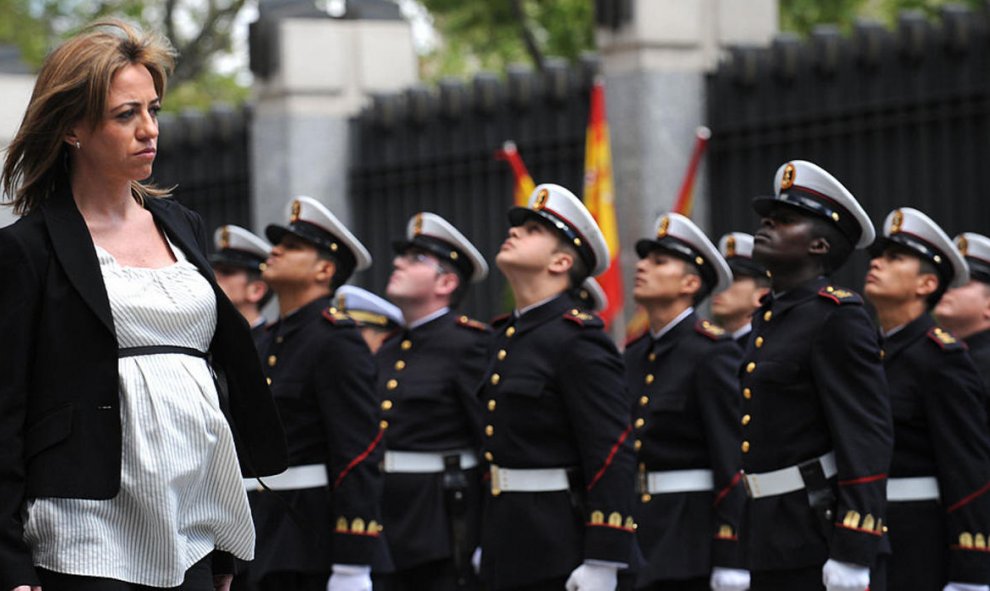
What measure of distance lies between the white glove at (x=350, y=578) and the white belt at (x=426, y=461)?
1429 millimetres

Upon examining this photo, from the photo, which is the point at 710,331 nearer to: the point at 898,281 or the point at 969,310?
the point at 898,281

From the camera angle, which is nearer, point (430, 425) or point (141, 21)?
point (430, 425)

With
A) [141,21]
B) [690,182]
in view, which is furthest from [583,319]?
[141,21]

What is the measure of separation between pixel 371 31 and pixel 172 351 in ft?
30.2

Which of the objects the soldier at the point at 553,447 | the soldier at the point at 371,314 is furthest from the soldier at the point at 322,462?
the soldier at the point at 371,314

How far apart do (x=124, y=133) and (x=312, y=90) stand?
8.84 m

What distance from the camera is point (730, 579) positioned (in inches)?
285

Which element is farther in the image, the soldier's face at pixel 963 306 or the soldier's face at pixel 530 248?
the soldier's face at pixel 963 306

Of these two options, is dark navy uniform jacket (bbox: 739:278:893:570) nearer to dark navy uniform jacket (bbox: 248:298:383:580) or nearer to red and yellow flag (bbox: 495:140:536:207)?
dark navy uniform jacket (bbox: 248:298:383:580)

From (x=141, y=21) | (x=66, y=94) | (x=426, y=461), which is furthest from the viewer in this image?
(x=141, y=21)

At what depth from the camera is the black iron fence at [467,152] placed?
1133 cm

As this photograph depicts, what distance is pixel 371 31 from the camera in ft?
43.3

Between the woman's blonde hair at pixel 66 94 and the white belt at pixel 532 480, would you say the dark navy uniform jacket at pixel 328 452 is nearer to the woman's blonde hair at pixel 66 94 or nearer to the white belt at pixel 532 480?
the white belt at pixel 532 480

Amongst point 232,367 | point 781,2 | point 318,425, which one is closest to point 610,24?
point 318,425
